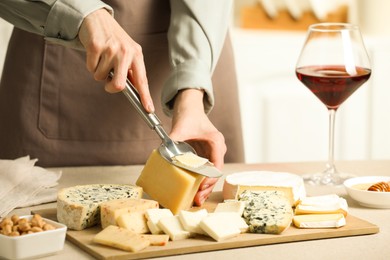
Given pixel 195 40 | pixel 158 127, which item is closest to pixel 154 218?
pixel 158 127

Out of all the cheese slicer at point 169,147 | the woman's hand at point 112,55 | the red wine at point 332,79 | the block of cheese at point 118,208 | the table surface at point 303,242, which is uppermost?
the woman's hand at point 112,55

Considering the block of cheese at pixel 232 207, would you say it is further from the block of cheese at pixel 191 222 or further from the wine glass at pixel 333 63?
the wine glass at pixel 333 63

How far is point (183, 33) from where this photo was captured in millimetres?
1780

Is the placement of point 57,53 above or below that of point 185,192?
above

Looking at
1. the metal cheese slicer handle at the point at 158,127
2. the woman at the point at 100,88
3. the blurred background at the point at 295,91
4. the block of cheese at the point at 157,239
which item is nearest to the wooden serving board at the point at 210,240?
the block of cheese at the point at 157,239

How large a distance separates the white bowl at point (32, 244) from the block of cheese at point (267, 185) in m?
0.38

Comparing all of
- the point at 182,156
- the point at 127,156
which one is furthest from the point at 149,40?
the point at 182,156

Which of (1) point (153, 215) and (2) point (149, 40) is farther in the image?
(2) point (149, 40)

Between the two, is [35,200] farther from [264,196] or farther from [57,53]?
[57,53]

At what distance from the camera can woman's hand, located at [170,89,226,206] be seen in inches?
58.7

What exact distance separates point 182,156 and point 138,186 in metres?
0.10

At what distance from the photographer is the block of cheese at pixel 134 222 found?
1201 millimetres

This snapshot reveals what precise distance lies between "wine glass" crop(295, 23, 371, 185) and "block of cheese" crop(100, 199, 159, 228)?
1.48 ft

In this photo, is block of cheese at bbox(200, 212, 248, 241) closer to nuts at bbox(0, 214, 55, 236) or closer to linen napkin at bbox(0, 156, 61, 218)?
nuts at bbox(0, 214, 55, 236)
